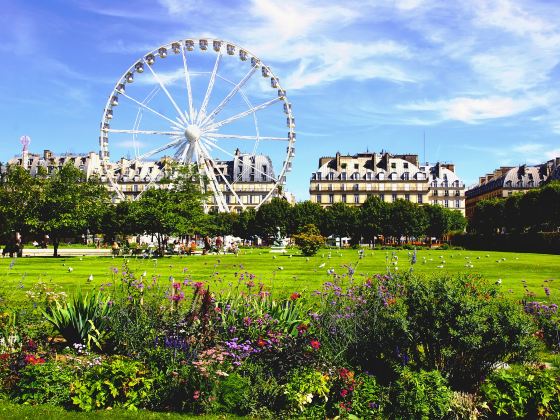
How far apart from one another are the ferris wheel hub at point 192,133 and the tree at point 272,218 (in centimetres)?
3241

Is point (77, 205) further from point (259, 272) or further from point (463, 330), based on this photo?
point (463, 330)

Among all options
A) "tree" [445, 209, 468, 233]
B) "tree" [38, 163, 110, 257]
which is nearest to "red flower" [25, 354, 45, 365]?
"tree" [38, 163, 110, 257]

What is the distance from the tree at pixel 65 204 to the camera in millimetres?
44969

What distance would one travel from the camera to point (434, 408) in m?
7.52

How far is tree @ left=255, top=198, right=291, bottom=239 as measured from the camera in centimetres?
9556

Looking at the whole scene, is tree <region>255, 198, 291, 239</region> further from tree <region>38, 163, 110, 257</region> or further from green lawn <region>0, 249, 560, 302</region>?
green lawn <region>0, 249, 560, 302</region>

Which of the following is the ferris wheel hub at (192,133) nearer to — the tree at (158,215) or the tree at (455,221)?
the tree at (158,215)

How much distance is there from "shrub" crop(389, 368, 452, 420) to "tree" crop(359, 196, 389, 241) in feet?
276

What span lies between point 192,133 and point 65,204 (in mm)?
21728

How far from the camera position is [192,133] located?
64938 millimetres

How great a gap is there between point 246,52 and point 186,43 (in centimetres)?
641

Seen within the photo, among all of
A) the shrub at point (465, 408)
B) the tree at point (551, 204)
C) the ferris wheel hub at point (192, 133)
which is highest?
the ferris wheel hub at point (192, 133)

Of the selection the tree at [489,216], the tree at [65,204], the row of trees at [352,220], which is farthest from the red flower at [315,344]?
the tree at [489,216]

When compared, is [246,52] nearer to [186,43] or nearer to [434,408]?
[186,43]
